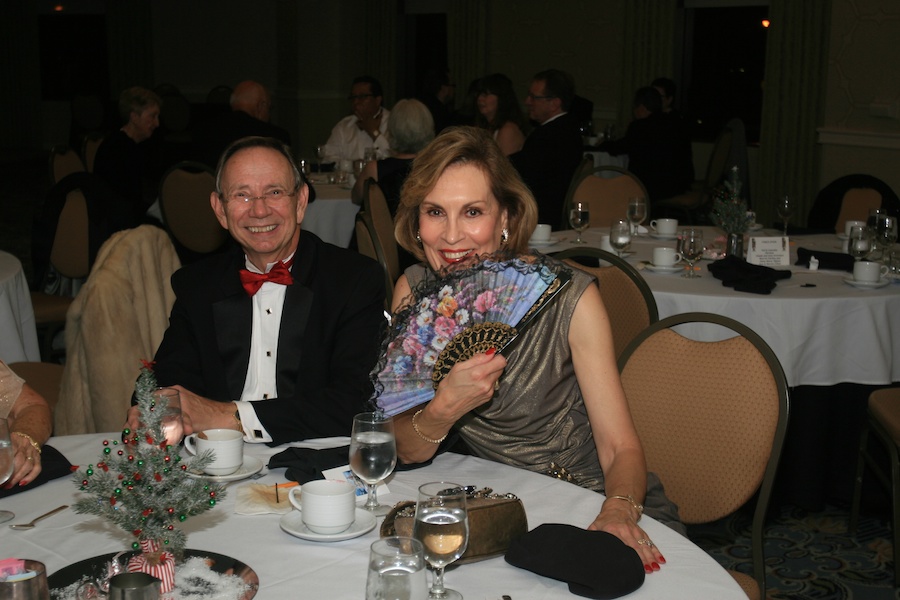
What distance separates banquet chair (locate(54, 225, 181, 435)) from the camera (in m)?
2.75

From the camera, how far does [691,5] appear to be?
9.81 metres

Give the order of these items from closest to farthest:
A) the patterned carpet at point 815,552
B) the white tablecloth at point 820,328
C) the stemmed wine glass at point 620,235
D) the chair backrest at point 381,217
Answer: the patterned carpet at point 815,552 < the white tablecloth at point 820,328 < the stemmed wine glass at point 620,235 < the chair backrest at point 381,217

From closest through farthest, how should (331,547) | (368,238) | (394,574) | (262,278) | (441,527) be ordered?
(394,574)
(441,527)
(331,547)
(262,278)
(368,238)

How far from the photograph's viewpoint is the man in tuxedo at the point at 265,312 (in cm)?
245

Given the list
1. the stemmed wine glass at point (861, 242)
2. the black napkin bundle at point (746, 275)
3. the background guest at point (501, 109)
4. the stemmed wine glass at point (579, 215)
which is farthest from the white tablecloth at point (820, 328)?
the background guest at point (501, 109)

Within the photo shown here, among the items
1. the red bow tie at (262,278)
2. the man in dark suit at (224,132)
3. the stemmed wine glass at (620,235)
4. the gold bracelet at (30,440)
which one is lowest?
the gold bracelet at (30,440)

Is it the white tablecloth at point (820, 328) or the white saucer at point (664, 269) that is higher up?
the white saucer at point (664, 269)

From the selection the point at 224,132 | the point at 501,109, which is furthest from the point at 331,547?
the point at 501,109

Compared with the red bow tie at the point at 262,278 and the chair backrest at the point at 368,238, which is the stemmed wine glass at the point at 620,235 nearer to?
the chair backrest at the point at 368,238

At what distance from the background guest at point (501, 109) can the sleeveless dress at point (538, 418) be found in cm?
498

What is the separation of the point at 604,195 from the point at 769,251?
163 centimetres

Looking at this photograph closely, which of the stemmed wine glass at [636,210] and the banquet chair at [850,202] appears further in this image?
the banquet chair at [850,202]

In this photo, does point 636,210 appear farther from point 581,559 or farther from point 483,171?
point 581,559

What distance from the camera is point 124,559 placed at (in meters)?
1.38
